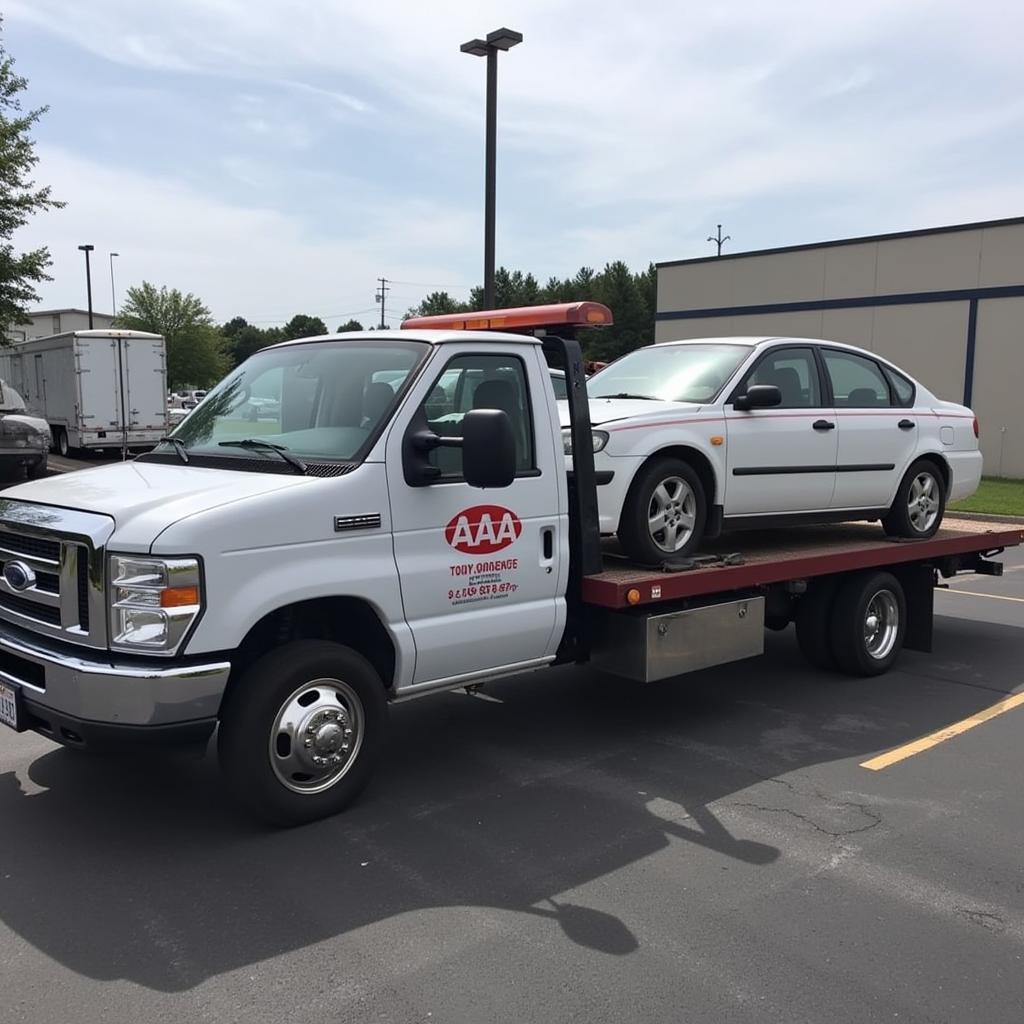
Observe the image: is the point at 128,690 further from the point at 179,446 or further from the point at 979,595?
the point at 979,595

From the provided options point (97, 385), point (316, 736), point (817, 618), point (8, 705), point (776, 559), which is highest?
point (97, 385)

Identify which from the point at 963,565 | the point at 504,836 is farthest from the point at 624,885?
the point at 963,565

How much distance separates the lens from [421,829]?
14.4 feet

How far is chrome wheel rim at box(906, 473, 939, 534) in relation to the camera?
Answer: 771 cm

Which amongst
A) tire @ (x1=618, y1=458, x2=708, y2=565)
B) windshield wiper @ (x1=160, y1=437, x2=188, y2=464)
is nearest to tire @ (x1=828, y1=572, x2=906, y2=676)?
tire @ (x1=618, y1=458, x2=708, y2=565)

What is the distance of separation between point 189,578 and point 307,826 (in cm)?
132

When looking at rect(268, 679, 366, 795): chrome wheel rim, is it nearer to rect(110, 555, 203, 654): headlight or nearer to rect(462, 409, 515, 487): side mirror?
rect(110, 555, 203, 654): headlight

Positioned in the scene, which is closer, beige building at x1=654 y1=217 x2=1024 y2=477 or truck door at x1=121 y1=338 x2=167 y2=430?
beige building at x1=654 y1=217 x2=1024 y2=477

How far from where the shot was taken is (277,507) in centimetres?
399

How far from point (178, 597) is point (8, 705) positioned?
102cm

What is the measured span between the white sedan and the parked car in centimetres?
1019

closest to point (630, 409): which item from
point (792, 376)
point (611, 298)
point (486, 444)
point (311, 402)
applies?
point (792, 376)

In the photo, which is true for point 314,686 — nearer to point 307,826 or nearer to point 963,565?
point 307,826

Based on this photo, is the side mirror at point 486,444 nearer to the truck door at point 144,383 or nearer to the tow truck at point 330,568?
the tow truck at point 330,568
